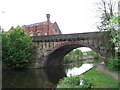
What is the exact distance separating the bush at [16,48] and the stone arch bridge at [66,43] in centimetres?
238

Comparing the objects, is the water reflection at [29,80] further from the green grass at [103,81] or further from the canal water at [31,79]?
the green grass at [103,81]

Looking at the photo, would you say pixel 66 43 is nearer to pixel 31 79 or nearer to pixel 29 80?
pixel 31 79

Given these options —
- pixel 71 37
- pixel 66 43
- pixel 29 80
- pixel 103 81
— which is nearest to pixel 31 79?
pixel 29 80

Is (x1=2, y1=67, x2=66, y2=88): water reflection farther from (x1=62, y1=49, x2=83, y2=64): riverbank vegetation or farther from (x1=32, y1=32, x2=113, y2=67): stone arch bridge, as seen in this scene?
Answer: (x1=62, y1=49, x2=83, y2=64): riverbank vegetation

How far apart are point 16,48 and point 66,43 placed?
9.25 meters

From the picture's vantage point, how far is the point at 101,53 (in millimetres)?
19500

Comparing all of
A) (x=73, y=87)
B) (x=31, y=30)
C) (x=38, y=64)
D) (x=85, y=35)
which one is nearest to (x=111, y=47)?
(x=85, y=35)

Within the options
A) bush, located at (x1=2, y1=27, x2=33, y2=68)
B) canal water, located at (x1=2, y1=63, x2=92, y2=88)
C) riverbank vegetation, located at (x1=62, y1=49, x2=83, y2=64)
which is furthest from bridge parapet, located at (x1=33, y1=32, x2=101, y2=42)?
riverbank vegetation, located at (x1=62, y1=49, x2=83, y2=64)

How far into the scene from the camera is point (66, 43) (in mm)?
22703

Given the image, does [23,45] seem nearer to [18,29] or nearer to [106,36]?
[18,29]

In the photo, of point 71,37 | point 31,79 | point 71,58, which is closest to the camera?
point 31,79

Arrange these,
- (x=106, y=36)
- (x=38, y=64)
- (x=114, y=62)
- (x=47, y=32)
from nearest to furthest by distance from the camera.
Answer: (x=114, y=62) → (x=106, y=36) → (x=38, y=64) → (x=47, y=32)

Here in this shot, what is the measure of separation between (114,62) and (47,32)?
25091 mm

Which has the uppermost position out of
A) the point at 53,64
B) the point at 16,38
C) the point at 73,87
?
the point at 16,38
